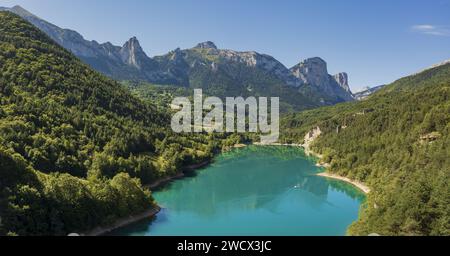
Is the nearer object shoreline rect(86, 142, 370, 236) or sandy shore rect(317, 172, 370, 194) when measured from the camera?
shoreline rect(86, 142, 370, 236)

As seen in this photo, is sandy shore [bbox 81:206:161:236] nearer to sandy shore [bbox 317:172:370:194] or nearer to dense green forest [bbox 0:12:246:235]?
dense green forest [bbox 0:12:246:235]

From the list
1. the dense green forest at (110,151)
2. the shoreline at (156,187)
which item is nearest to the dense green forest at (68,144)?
the dense green forest at (110,151)

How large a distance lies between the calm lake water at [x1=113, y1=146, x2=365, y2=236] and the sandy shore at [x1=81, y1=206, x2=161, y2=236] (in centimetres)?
99

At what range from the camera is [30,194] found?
48.2 meters

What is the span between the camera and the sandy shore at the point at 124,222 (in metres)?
52.1

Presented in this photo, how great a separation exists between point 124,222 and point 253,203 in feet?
94.1

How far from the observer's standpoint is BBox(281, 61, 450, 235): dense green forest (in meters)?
46.1

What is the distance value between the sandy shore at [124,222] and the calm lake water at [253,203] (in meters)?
0.99

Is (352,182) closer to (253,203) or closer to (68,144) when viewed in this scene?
(253,203)

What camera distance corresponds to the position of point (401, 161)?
85.7 m

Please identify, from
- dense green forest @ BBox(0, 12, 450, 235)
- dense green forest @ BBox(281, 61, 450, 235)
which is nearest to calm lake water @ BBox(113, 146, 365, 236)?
dense green forest @ BBox(0, 12, 450, 235)

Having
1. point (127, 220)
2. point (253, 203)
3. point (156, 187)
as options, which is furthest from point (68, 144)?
point (253, 203)
